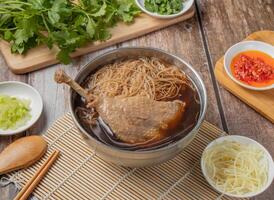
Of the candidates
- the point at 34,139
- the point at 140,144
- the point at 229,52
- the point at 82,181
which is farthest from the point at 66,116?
the point at 229,52

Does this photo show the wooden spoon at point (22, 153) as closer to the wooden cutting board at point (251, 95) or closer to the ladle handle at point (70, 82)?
the ladle handle at point (70, 82)

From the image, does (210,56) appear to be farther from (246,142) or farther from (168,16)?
Result: (246,142)

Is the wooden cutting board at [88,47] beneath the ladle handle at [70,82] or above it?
beneath

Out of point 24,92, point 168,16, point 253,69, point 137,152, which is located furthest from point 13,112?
point 253,69

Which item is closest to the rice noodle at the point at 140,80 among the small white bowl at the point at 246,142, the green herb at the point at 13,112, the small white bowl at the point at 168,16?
the small white bowl at the point at 246,142

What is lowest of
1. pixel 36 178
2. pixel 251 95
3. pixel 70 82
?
pixel 251 95

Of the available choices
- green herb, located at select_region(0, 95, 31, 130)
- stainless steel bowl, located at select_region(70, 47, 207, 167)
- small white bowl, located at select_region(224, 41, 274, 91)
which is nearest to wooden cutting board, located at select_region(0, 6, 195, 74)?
green herb, located at select_region(0, 95, 31, 130)
